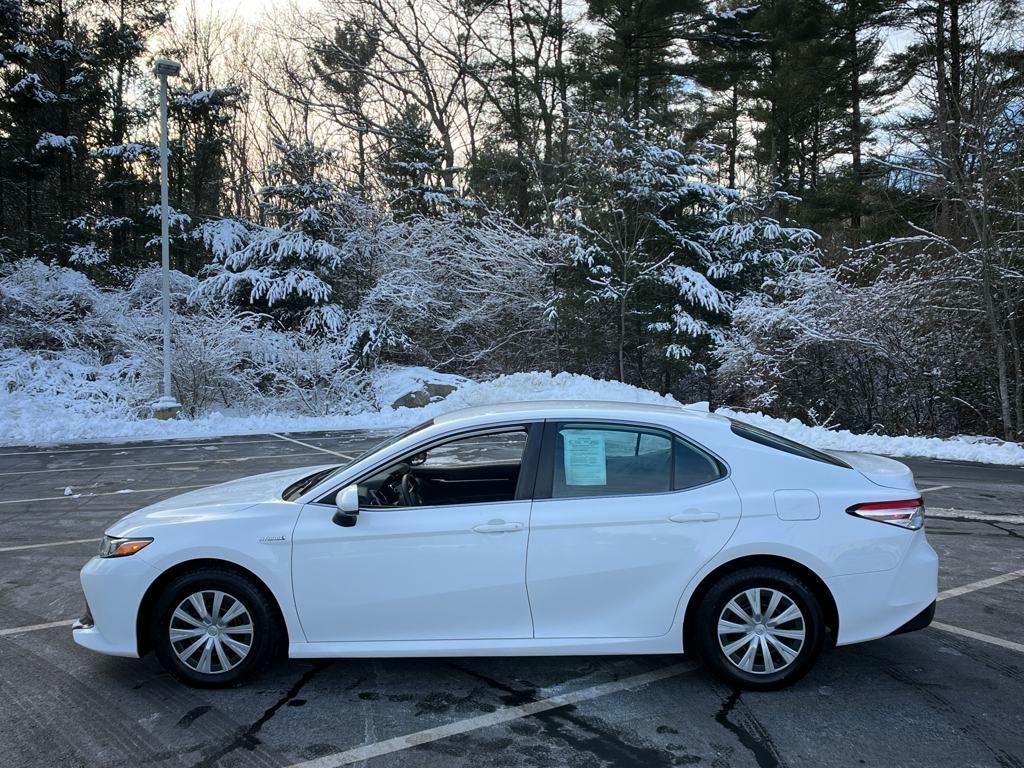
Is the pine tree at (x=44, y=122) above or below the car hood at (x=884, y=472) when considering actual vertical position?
above

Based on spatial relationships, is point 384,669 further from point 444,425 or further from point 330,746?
point 444,425

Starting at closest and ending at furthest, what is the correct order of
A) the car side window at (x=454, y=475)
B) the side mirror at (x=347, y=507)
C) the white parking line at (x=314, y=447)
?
the side mirror at (x=347, y=507) < the car side window at (x=454, y=475) < the white parking line at (x=314, y=447)

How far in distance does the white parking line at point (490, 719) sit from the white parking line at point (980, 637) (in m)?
1.75

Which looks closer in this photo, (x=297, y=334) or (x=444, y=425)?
(x=444, y=425)

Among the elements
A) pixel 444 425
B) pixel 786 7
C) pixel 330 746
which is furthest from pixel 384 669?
pixel 786 7

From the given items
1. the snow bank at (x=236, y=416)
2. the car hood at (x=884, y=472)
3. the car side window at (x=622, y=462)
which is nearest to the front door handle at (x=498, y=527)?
the car side window at (x=622, y=462)

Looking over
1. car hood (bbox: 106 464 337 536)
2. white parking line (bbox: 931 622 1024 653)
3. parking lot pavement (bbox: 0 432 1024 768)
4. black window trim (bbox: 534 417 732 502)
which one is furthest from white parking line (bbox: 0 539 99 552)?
white parking line (bbox: 931 622 1024 653)

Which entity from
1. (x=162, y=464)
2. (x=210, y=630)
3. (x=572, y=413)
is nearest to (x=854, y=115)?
(x=162, y=464)

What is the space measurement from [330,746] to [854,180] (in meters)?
24.2

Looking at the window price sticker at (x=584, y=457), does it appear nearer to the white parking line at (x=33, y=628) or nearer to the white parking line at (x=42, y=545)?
the white parking line at (x=33, y=628)

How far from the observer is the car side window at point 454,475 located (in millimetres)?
3908

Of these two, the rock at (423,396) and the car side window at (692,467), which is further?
the rock at (423,396)

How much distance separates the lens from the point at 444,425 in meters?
4.00

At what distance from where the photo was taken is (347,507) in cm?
368
